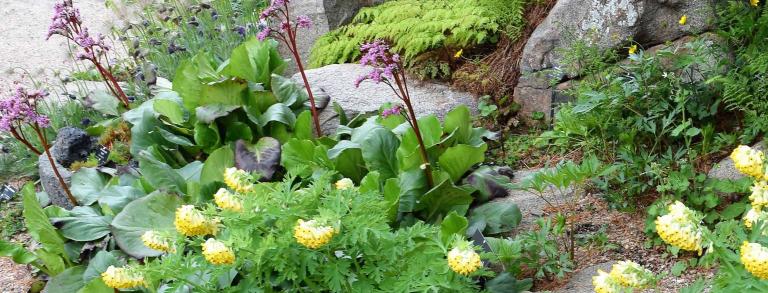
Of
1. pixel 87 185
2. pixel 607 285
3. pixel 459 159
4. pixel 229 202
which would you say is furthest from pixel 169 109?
pixel 607 285

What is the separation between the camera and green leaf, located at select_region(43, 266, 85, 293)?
14.2 ft

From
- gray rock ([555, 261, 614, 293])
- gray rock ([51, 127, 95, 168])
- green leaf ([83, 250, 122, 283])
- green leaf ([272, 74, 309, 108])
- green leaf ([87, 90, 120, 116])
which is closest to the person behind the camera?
gray rock ([555, 261, 614, 293])

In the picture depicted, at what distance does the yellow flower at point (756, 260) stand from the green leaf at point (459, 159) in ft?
7.73

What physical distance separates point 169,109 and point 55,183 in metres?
0.89

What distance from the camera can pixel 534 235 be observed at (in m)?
3.66

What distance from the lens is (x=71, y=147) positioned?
5.58 m

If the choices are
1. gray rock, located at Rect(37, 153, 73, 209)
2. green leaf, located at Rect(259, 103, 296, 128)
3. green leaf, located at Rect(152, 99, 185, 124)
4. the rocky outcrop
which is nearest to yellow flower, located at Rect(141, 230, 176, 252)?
green leaf, located at Rect(259, 103, 296, 128)

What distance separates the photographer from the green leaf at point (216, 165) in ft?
15.1

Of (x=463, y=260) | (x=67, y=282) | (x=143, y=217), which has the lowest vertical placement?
(x=67, y=282)

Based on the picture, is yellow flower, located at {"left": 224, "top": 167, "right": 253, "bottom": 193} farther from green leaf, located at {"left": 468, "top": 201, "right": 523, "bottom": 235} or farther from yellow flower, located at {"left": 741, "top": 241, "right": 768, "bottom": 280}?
yellow flower, located at {"left": 741, "top": 241, "right": 768, "bottom": 280}

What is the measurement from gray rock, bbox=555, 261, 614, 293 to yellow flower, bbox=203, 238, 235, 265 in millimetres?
1539

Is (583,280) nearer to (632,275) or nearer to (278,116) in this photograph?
(632,275)

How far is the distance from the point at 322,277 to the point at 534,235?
1.08 metres

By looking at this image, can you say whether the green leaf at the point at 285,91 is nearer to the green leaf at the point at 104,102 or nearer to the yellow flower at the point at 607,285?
the green leaf at the point at 104,102
